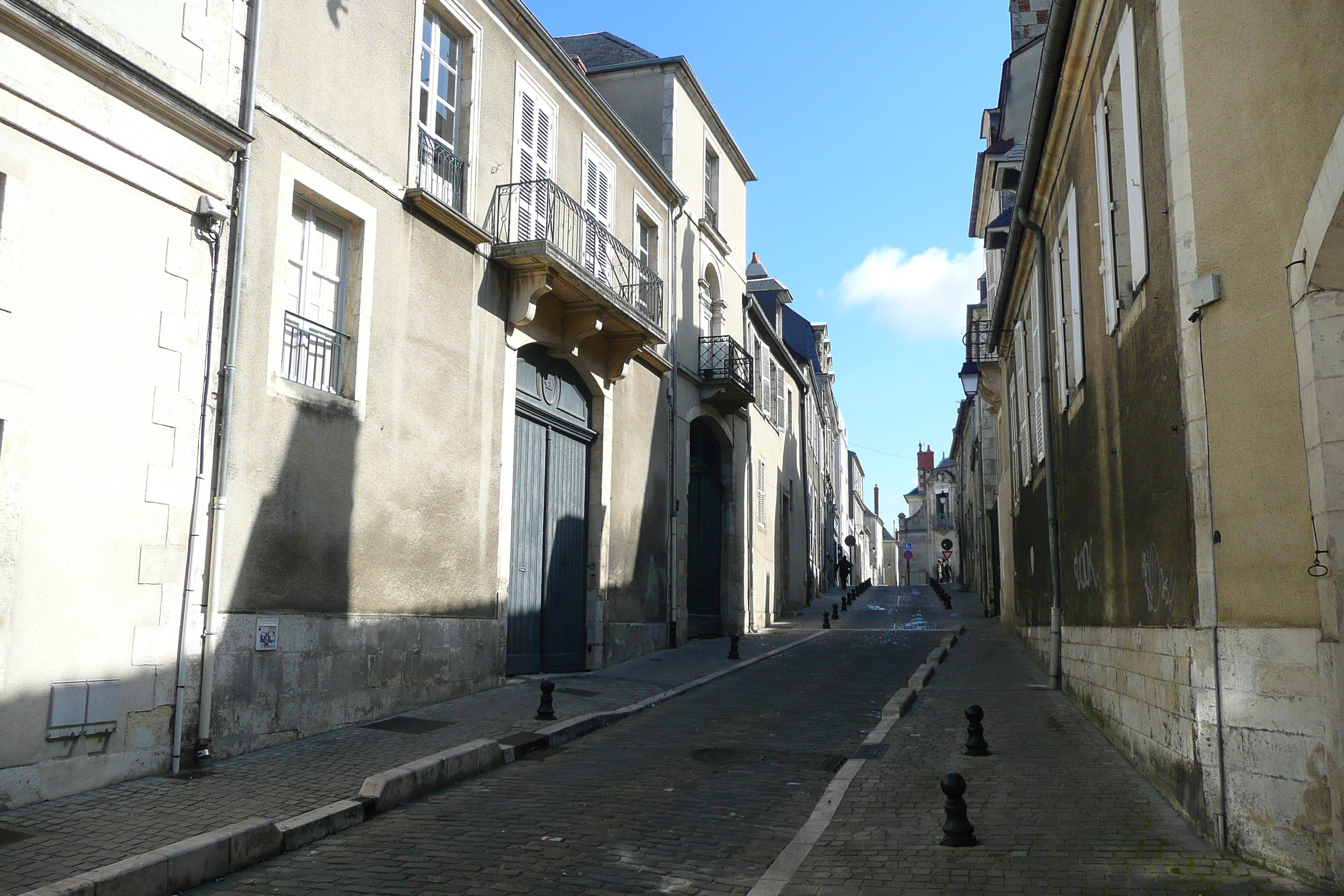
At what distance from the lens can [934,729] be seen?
955 centimetres

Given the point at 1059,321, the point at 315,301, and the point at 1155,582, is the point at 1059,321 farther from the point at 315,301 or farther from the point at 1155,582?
the point at 315,301

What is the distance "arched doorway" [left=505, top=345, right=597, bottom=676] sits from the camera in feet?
43.2

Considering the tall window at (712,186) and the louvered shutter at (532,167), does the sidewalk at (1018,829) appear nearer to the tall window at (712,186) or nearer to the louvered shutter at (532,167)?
the louvered shutter at (532,167)

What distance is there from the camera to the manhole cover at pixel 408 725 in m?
9.41

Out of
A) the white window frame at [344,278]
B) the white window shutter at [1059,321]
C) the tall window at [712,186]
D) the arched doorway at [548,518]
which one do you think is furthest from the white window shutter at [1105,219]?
the tall window at [712,186]

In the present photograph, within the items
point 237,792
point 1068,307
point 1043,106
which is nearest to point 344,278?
point 237,792

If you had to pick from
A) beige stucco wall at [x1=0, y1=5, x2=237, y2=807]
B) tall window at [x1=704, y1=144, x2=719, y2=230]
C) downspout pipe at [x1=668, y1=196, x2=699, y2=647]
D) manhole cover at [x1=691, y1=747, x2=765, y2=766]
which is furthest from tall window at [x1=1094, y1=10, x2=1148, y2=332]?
tall window at [x1=704, y1=144, x2=719, y2=230]

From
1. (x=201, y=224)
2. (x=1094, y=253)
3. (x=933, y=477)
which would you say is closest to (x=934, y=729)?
(x=1094, y=253)

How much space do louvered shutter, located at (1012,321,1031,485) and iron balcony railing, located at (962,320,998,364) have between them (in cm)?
287

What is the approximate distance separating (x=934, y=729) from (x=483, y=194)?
25.3 feet

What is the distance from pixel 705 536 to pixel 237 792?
46.1 feet

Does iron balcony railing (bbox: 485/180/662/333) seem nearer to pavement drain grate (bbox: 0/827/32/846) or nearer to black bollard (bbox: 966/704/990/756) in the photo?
black bollard (bbox: 966/704/990/756)

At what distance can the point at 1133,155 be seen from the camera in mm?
7203

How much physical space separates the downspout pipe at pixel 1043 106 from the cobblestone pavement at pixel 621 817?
6151mm
